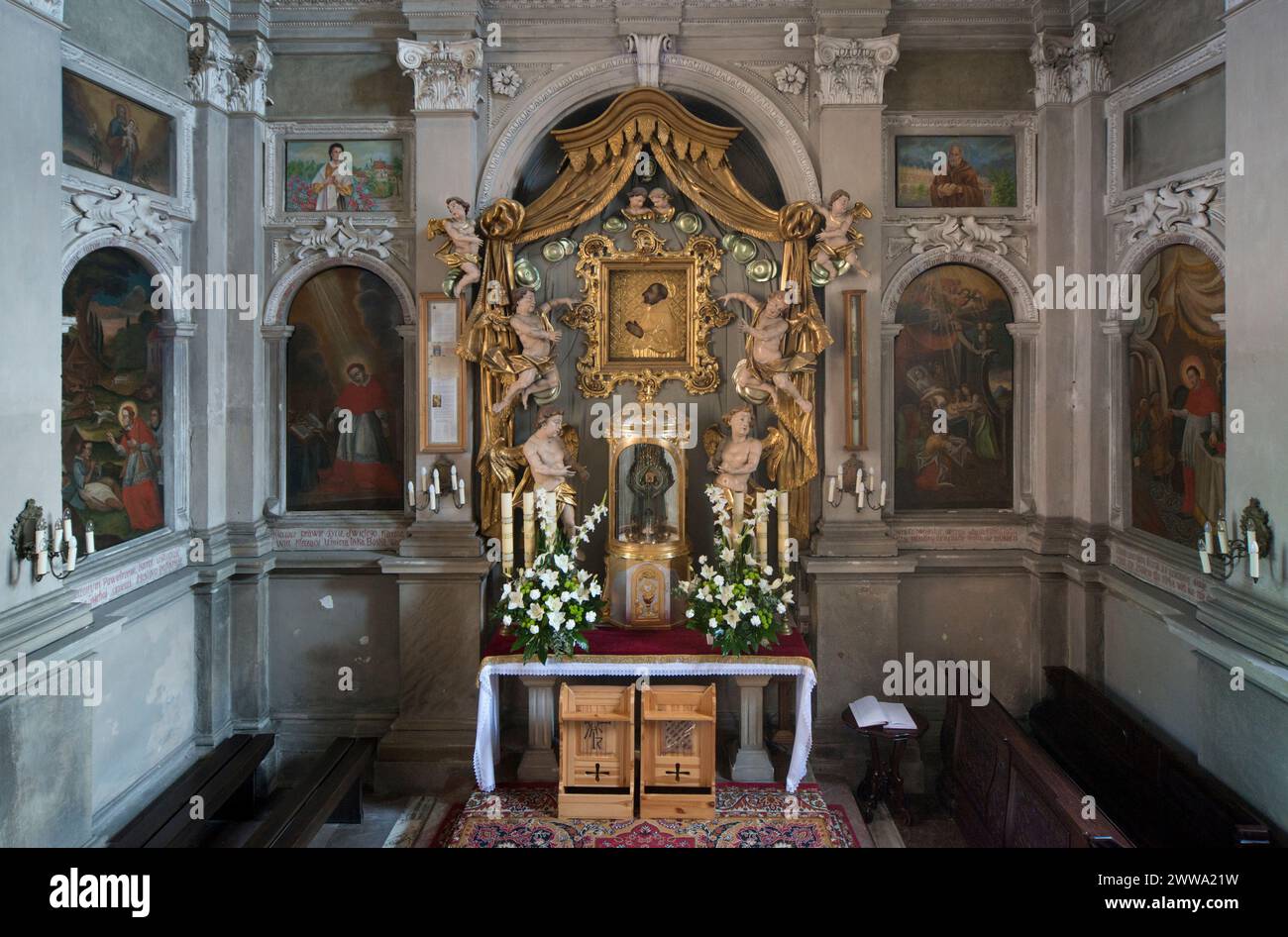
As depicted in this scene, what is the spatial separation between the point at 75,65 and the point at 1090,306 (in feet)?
25.5

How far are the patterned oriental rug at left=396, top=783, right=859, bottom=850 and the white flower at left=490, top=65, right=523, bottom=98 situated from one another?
5.85 m

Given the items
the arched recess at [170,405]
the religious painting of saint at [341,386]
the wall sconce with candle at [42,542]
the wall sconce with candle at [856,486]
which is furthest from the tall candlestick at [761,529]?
the wall sconce with candle at [42,542]

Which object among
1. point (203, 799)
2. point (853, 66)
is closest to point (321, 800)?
point (203, 799)

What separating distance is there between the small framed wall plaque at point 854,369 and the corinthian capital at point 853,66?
163 cm

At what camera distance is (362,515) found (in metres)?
8.34

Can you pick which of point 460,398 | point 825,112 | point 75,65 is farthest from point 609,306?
point 75,65

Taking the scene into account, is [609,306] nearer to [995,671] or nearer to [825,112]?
[825,112]

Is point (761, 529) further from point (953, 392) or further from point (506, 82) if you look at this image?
point (506, 82)

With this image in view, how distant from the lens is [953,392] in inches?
324

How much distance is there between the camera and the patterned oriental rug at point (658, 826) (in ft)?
21.5

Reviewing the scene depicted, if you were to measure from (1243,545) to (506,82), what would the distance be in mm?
6584

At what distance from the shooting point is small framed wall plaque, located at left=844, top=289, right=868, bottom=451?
7785 mm

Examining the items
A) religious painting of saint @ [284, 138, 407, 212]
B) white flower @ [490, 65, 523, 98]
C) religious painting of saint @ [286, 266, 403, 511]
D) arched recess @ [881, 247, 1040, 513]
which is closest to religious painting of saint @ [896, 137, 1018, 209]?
arched recess @ [881, 247, 1040, 513]

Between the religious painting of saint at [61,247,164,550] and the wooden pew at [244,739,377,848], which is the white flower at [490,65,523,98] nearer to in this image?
the religious painting of saint at [61,247,164,550]
